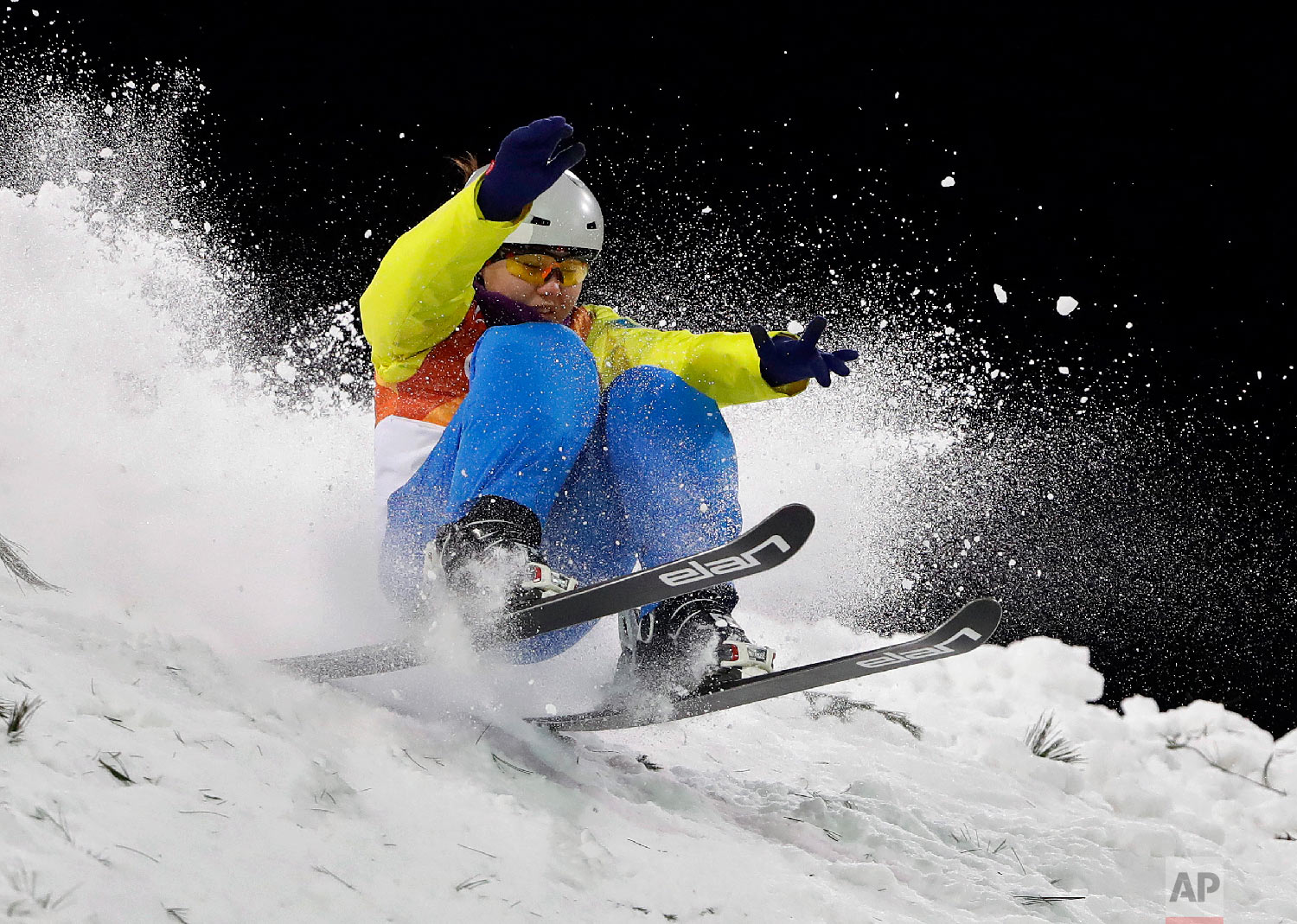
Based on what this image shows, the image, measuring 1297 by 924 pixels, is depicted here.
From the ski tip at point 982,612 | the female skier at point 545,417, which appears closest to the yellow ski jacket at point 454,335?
the female skier at point 545,417

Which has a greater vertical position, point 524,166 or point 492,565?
point 524,166

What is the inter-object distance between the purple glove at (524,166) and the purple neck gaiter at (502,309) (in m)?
0.43

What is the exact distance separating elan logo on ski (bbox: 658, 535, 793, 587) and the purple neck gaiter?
89cm

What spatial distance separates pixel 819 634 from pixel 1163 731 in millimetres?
1365

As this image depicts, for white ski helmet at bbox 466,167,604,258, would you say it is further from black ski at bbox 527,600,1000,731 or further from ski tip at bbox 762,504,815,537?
black ski at bbox 527,600,1000,731

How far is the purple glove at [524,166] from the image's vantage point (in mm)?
2107

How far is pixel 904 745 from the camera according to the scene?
333 centimetres

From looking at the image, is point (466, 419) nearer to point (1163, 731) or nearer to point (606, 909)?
point (606, 909)

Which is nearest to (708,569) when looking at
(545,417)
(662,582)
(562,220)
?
(662,582)

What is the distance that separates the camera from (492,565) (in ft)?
6.88

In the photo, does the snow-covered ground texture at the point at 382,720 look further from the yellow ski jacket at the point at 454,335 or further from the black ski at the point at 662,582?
the yellow ski jacket at the point at 454,335

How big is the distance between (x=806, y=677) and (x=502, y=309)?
118cm

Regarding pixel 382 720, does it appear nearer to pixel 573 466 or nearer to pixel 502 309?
pixel 573 466

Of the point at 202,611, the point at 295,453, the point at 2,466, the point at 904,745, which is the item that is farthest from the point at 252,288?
the point at 904,745
